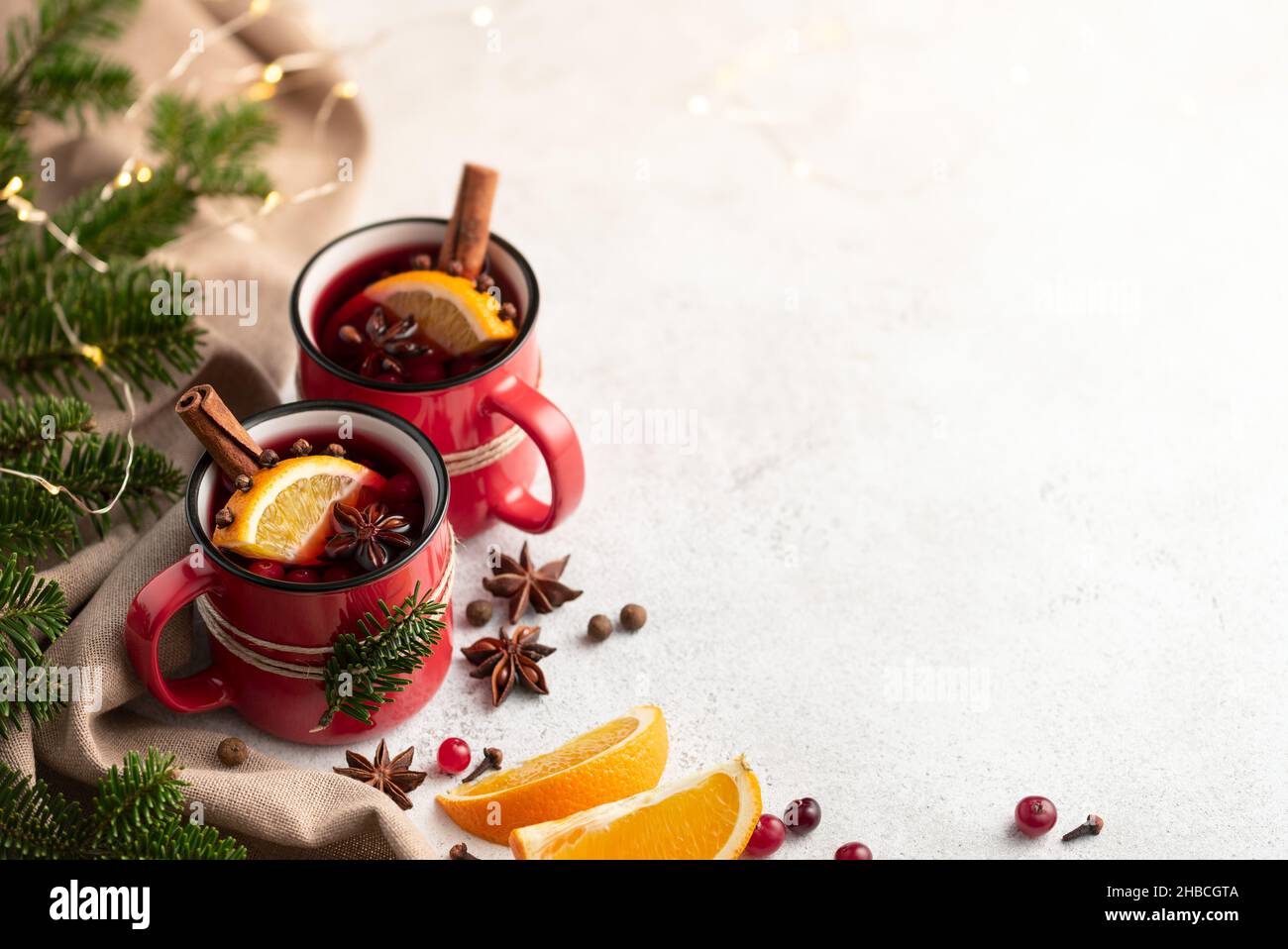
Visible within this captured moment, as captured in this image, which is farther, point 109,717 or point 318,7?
point 318,7

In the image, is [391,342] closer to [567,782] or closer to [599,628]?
[599,628]

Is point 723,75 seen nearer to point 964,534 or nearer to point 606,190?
point 606,190

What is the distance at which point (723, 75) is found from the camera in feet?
7.20

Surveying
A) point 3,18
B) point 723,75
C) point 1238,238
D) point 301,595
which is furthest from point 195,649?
point 1238,238

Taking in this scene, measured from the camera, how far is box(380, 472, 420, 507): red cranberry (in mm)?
1296

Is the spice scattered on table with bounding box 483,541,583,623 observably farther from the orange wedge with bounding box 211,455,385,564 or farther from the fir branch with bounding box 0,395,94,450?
the fir branch with bounding box 0,395,94,450

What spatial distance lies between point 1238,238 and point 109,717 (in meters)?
1.68

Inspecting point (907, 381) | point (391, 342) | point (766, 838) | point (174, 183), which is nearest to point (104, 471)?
point (391, 342)

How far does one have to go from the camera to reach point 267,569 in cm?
123

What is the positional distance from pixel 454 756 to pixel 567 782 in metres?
0.15

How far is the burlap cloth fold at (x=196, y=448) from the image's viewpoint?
1.27 meters

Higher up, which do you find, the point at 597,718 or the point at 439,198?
the point at 439,198

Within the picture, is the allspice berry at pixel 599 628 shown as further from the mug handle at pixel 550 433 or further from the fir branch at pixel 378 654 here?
the fir branch at pixel 378 654

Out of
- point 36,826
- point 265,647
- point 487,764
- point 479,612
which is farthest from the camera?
point 479,612
